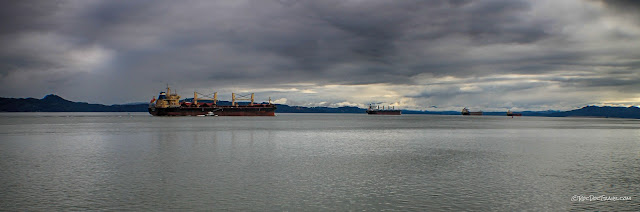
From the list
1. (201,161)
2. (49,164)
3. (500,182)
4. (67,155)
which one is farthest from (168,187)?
(67,155)

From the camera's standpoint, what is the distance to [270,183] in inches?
917

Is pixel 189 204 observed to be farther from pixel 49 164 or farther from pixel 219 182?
pixel 49 164

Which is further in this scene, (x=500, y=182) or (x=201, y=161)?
(x=201, y=161)

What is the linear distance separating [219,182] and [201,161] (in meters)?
10.3

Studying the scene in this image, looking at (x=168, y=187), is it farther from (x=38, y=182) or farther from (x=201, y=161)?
(x=201, y=161)

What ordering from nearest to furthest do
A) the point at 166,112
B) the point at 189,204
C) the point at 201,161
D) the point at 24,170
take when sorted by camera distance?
the point at 189,204 < the point at 24,170 < the point at 201,161 < the point at 166,112

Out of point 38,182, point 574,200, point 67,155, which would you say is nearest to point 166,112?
point 67,155

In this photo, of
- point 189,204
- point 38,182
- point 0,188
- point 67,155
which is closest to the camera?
point 189,204

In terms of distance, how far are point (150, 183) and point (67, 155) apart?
18621 millimetres

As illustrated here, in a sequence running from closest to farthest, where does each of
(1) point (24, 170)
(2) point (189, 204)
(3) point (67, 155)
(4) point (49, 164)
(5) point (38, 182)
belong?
1. (2) point (189, 204)
2. (5) point (38, 182)
3. (1) point (24, 170)
4. (4) point (49, 164)
5. (3) point (67, 155)

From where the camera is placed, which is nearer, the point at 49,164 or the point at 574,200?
the point at 574,200

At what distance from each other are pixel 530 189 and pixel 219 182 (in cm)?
1667

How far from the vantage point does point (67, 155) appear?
3681cm

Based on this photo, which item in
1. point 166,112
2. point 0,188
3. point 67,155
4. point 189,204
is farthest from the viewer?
point 166,112
